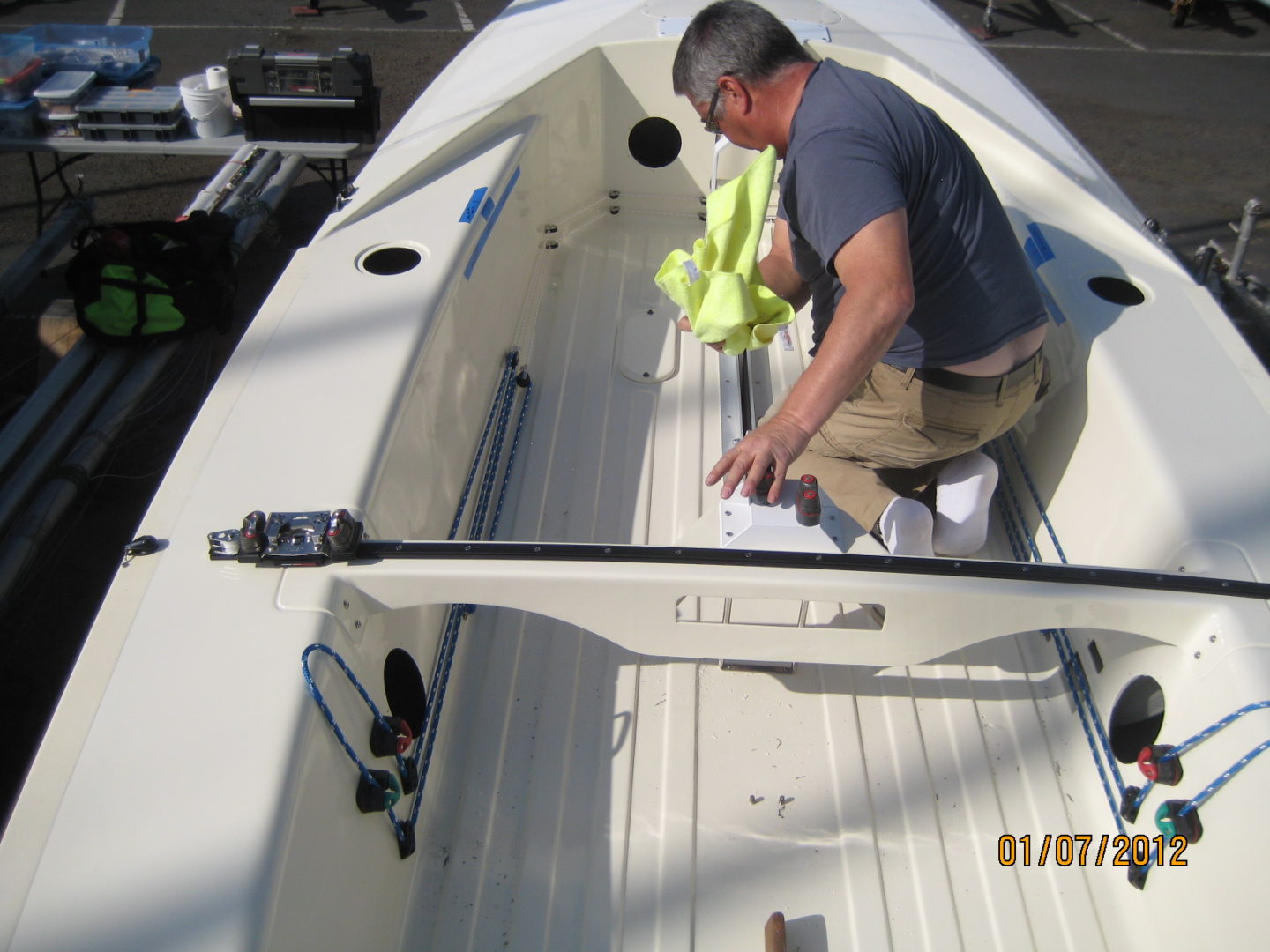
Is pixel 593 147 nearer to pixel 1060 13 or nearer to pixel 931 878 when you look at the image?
pixel 931 878

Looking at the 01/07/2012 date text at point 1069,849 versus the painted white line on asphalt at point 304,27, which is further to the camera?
the painted white line on asphalt at point 304,27

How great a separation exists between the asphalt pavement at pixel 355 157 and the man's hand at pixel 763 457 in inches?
74.9

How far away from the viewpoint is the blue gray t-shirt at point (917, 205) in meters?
1.40

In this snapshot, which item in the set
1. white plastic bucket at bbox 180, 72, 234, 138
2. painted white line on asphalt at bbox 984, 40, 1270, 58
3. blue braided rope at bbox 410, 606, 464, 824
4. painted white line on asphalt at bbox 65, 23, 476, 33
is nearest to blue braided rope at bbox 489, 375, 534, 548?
blue braided rope at bbox 410, 606, 464, 824

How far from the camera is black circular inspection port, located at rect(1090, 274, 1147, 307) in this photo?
6.25 ft

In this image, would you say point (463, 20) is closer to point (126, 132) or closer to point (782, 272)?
point (126, 132)

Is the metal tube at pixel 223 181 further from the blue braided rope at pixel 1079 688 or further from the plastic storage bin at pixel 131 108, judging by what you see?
the blue braided rope at pixel 1079 688

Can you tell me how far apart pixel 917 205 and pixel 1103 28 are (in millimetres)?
6739

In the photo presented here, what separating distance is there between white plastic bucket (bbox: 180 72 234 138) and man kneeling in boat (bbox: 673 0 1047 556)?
109 inches

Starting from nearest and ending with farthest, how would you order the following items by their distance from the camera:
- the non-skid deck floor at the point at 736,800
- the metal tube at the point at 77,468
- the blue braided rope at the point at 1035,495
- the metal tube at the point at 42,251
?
the non-skid deck floor at the point at 736,800, the blue braided rope at the point at 1035,495, the metal tube at the point at 77,468, the metal tube at the point at 42,251

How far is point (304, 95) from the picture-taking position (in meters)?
3.70

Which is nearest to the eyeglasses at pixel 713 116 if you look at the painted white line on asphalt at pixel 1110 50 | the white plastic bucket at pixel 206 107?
the white plastic bucket at pixel 206 107

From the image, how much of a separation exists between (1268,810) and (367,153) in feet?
16.2

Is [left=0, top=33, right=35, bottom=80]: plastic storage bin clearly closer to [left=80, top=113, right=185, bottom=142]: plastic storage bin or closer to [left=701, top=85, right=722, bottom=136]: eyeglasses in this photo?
[left=80, top=113, right=185, bottom=142]: plastic storage bin
